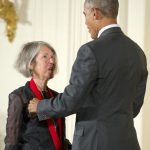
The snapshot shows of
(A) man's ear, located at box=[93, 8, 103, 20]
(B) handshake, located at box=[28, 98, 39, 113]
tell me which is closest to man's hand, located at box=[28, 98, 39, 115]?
(B) handshake, located at box=[28, 98, 39, 113]

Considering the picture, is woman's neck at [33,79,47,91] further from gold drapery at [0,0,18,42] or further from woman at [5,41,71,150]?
gold drapery at [0,0,18,42]

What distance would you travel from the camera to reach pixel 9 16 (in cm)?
401

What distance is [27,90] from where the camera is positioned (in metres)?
2.32

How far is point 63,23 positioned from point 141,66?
2009 millimetres

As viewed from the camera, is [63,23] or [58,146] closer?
[58,146]

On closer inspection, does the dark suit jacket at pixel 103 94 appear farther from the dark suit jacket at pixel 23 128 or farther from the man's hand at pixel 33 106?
the dark suit jacket at pixel 23 128

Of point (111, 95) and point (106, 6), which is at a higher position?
point (106, 6)

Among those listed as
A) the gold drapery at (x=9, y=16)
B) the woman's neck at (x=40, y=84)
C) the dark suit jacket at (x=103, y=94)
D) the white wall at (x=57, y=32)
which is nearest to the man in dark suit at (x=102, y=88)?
the dark suit jacket at (x=103, y=94)

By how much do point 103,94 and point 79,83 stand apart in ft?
0.46

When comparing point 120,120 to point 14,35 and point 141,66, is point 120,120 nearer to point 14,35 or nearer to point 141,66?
point 141,66

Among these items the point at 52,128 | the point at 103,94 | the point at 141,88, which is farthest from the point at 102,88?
the point at 52,128

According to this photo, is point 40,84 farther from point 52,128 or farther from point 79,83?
point 79,83

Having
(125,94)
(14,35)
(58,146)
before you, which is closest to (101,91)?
(125,94)

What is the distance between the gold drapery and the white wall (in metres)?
0.05
